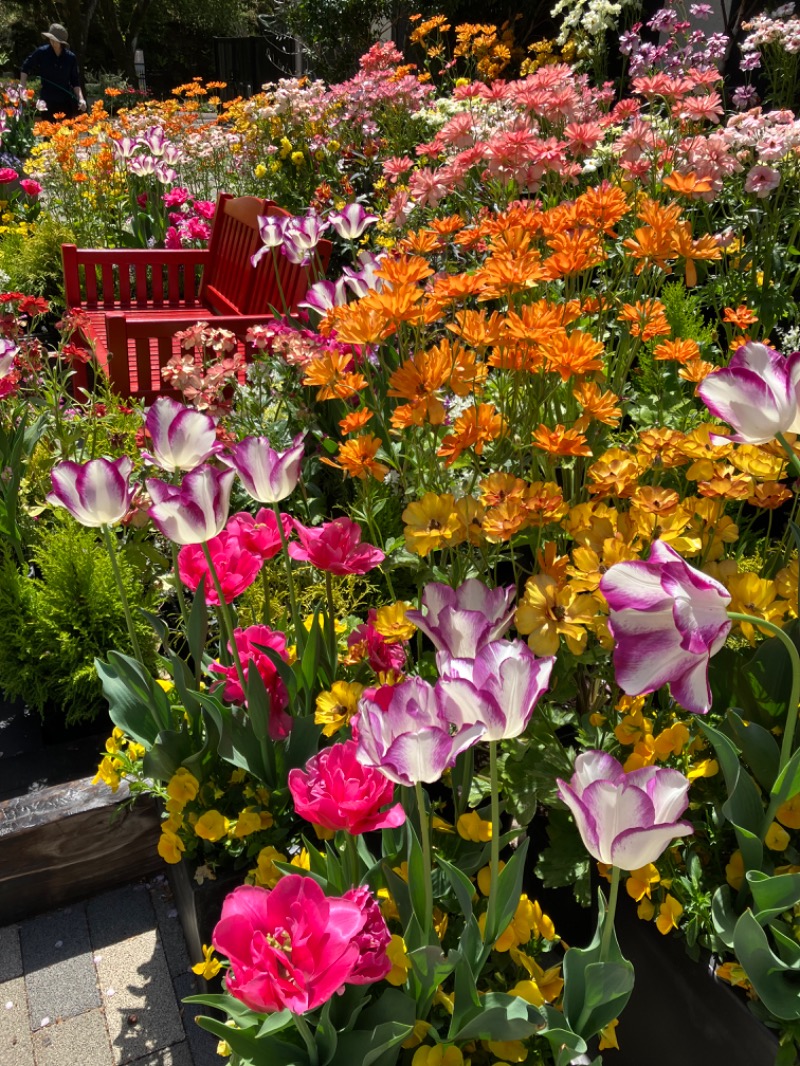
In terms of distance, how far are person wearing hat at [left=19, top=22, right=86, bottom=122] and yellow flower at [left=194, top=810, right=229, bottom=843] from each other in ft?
33.6

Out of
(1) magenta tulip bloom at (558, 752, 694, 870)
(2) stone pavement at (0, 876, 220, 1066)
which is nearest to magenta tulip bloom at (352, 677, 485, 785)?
(1) magenta tulip bloom at (558, 752, 694, 870)

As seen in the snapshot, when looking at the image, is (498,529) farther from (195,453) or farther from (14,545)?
(14,545)

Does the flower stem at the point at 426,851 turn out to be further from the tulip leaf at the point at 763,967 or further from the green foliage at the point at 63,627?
the green foliage at the point at 63,627

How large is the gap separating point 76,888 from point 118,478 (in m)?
1.20

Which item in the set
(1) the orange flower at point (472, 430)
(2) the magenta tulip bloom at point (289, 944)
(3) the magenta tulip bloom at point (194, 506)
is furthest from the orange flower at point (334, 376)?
(2) the magenta tulip bloom at point (289, 944)

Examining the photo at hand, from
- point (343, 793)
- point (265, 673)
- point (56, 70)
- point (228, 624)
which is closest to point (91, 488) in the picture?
point (228, 624)

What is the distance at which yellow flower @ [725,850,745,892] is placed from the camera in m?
1.24

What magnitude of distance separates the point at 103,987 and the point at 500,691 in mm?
1455

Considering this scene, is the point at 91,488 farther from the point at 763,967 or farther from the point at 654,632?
the point at 763,967

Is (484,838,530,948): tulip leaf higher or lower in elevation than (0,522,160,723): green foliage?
higher

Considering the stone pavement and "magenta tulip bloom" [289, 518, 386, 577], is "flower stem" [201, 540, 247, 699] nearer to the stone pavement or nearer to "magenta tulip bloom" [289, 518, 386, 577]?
"magenta tulip bloom" [289, 518, 386, 577]

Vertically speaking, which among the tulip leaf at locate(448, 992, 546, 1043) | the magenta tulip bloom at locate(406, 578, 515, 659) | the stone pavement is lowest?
the stone pavement

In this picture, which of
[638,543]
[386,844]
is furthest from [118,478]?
[638,543]

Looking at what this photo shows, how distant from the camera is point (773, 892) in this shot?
3.37ft
